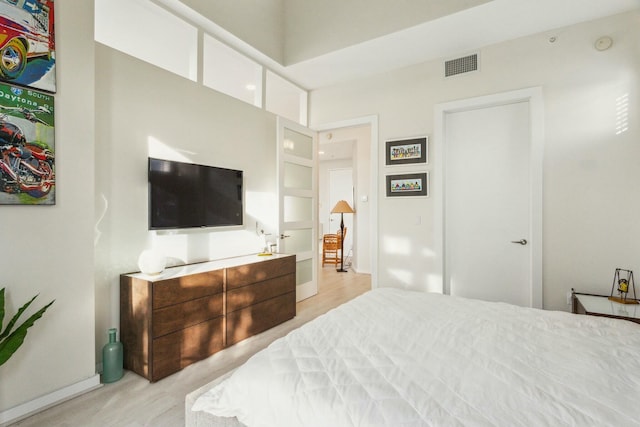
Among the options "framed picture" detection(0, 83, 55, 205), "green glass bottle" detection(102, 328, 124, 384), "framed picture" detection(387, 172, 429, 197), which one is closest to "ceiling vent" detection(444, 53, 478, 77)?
"framed picture" detection(387, 172, 429, 197)

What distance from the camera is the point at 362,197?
20.2 feet

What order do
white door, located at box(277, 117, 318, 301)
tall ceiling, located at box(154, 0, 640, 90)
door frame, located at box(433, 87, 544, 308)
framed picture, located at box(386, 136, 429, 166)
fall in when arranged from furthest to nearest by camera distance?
white door, located at box(277, 117, 318, 301), framed picture, located at box(386, 136, 429, 166), door frame, located at box(433, 87, 544, 308), tall ceiling, located at box(154, 0, 640, 90)

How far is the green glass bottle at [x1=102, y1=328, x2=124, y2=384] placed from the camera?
2174 mm

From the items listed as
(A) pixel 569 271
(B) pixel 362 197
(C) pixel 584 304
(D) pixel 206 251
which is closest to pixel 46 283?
(D) pixel 206 251

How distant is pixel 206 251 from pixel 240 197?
0.68 metres

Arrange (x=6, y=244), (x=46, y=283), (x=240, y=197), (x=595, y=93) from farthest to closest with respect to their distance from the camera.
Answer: (x=240, y=197), (x=595, y=93), (x=46, y=283), (x=6, y=244)

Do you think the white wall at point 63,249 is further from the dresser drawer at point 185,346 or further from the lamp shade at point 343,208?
the lamp shade at point 343,208

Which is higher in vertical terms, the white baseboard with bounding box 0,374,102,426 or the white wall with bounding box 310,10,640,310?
the white wall with bounding box 310,10,640,310

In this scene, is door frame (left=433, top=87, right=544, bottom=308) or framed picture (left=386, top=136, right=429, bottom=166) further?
framed picture (left=386, top=136, right=429, bottom=166)

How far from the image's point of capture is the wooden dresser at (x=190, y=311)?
7.17 ft

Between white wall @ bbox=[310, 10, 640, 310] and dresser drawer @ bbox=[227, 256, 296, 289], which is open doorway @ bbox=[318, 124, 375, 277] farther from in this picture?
white wall @ bbox=[310, 10, 640, 310]

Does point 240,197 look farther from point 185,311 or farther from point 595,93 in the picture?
point 595,93

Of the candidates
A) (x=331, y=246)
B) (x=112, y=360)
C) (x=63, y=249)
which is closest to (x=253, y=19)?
(x=63, y=249)

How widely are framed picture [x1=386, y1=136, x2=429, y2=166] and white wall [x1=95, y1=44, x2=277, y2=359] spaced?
1725 mm
